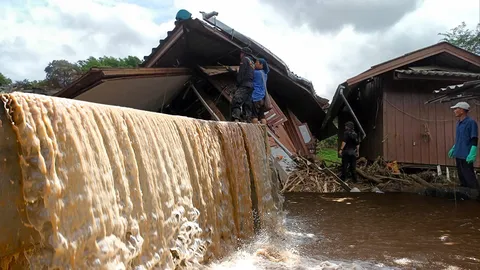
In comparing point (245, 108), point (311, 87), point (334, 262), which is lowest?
point (334, 262)

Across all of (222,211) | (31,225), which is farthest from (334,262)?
(31,225)

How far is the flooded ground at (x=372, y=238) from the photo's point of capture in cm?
431

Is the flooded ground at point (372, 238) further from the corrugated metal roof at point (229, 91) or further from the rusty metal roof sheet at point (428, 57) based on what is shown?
the rusty metal roof sheet at point (428, 57)

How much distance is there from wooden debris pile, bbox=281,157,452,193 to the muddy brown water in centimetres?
85

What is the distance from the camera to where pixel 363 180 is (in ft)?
34.5

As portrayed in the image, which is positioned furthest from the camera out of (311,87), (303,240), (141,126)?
(311,87)

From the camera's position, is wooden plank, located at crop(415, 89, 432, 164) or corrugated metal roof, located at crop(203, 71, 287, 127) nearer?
corrugated metal roof, located at crop(203, 71, 287, 127)

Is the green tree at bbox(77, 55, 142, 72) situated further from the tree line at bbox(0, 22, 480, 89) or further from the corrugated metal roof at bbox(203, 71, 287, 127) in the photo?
the corrugated metal roof at bbox(203, 71, 287, 127)

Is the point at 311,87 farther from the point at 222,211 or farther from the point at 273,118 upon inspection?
the point at 222,211

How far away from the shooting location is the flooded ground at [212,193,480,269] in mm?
4312

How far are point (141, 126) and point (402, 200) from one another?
709cm

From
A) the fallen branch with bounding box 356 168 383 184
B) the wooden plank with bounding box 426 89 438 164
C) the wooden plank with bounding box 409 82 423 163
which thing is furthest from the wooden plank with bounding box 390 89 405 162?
the fallen branch with bounding box 356 168 383 184

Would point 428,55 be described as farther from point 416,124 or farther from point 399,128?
point 399,128

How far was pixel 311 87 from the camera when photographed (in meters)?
11.8
